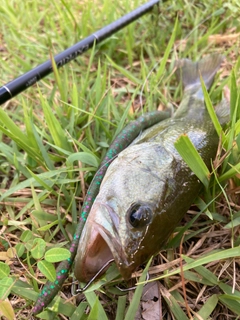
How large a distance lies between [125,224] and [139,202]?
0.18 metres

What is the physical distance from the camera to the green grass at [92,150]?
2115mm

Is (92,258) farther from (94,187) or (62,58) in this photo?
(62,58)

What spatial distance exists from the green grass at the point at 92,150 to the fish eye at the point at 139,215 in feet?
0.99

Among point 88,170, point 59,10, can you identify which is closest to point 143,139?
point 88,170

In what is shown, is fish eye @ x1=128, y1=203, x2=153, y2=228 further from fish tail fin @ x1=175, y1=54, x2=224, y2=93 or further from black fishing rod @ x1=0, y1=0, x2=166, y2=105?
fish tail fin @ x1=175, y1=54, x2=224, y2=93

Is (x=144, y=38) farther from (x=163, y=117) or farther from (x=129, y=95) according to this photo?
(x=163, y=117)

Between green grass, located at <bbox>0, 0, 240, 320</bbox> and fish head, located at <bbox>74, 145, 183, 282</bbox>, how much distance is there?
0.57 feet

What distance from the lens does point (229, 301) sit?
2.11 meters

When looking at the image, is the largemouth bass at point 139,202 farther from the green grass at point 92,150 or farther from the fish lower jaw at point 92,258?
the green grass at point 92,150

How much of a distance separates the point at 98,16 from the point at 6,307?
149 inches

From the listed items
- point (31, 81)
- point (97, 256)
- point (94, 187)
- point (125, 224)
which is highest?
point (31, 81)

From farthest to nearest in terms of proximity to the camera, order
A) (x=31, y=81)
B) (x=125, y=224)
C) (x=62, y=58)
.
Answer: (x=62, y=58), (x=31, y=81), (x=125, y=224)

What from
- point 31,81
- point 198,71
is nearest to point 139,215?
point 31,81

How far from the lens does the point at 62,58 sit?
3.24 m
